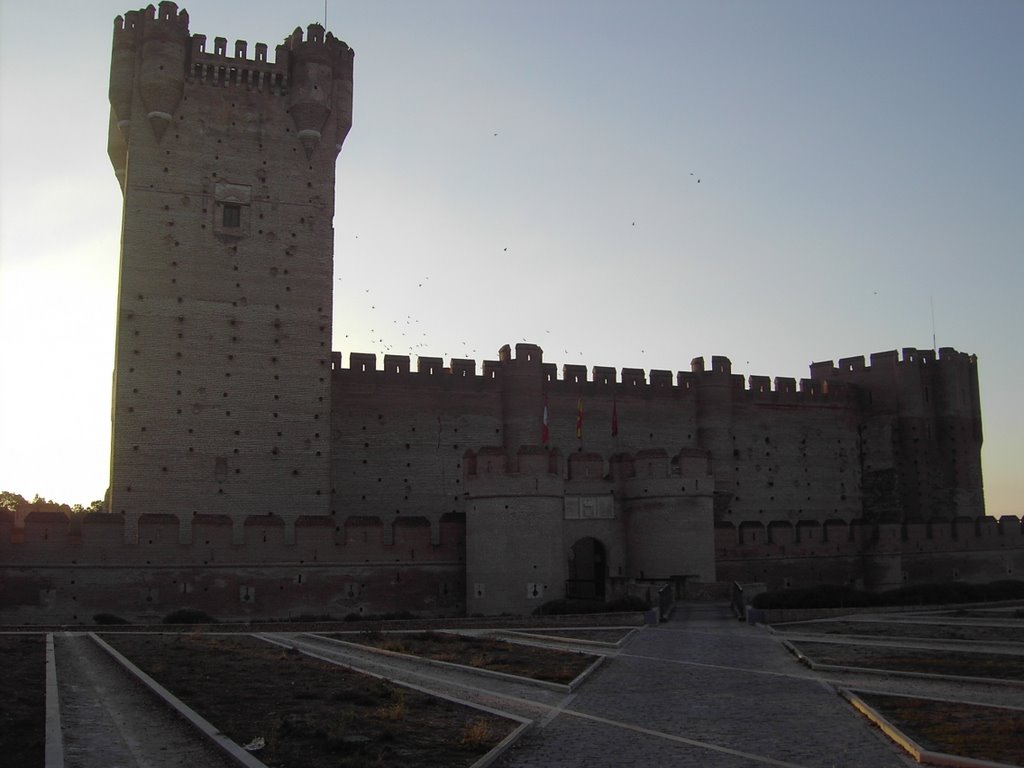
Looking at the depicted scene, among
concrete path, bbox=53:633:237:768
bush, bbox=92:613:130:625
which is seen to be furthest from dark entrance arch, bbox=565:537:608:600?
concrete path, bbox=53:633:237:768

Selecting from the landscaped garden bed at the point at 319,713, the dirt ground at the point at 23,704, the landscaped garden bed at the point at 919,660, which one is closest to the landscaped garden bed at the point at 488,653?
the landscaped garden bed at the point at 319,713

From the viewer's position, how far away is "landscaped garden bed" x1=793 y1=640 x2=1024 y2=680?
1509 centimetres

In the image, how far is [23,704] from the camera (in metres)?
12.1

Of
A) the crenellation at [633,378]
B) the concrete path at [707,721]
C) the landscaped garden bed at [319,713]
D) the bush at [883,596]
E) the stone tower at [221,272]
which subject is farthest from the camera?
the crenellation at [633,378]

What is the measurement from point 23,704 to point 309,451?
22465 mm

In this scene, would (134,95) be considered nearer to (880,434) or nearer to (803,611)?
(803,611)

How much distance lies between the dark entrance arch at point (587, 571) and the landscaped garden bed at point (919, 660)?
556 inches

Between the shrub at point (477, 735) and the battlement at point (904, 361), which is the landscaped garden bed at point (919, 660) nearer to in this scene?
the shrub at point (477, 735)

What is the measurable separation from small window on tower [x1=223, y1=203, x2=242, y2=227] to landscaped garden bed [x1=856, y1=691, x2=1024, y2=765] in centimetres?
2721

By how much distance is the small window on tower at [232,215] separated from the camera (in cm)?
3522

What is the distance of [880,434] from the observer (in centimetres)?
4725

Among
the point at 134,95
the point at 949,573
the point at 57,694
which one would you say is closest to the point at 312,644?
the point at 57,694

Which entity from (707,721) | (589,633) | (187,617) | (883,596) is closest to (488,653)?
(589,633)

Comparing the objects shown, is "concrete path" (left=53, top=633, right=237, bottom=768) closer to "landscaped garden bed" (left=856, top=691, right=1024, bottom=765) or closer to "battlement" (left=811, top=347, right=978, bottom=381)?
"landscaped garden bed" (left=856, top=691, right=1024, bottom=765)
